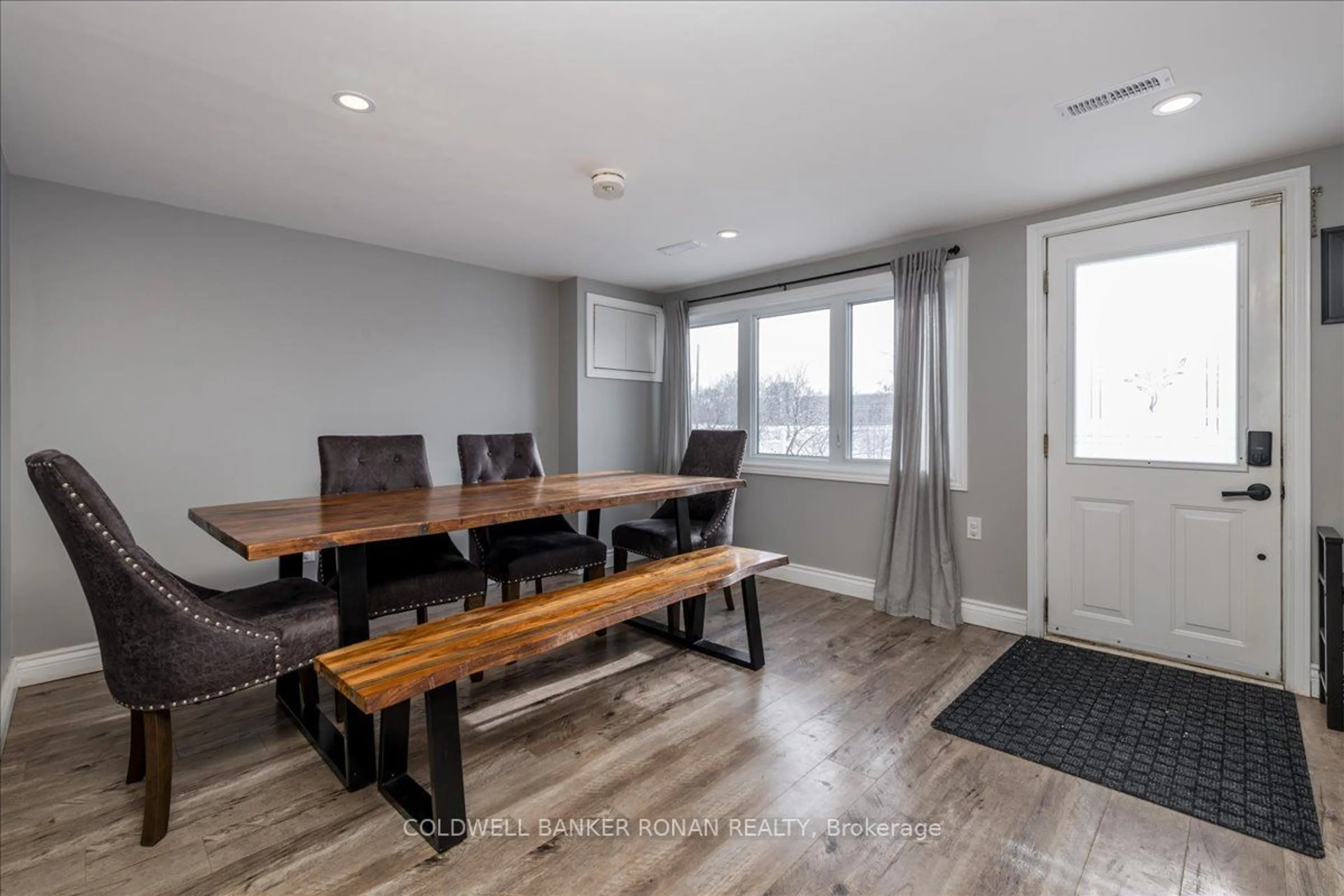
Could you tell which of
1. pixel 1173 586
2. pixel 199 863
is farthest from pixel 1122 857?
pixel 199 863

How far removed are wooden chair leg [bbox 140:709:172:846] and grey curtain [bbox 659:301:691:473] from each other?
358 centimetres

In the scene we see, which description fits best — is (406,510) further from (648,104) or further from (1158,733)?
(1158,733)

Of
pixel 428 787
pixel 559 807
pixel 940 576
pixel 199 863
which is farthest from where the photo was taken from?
pixel 940 576

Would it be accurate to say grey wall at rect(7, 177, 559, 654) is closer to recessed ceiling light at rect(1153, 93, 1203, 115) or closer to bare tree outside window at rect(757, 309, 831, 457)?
bare tree outside window at rect(757, 309, 831, 457)

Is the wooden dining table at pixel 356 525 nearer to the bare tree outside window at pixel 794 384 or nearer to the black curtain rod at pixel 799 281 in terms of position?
the bare tree outside window at pixel 794 384

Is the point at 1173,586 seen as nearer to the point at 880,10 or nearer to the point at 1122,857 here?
the point at 1122,857

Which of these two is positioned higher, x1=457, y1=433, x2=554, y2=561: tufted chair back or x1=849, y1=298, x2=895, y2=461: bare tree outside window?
x1=849, y1=298, x2=895, y2=461: bare tree outside window

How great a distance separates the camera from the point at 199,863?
1604mm

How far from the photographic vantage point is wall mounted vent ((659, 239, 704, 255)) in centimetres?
373

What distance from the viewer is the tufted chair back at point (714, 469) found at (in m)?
3.56

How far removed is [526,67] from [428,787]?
234 centimetres

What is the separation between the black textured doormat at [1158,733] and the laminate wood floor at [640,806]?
70 mm

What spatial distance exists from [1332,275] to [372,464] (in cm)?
430

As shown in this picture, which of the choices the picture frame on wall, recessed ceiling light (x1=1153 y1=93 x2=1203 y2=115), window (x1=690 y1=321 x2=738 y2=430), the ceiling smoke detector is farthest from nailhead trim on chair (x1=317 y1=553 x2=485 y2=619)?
the picture frame on wall
